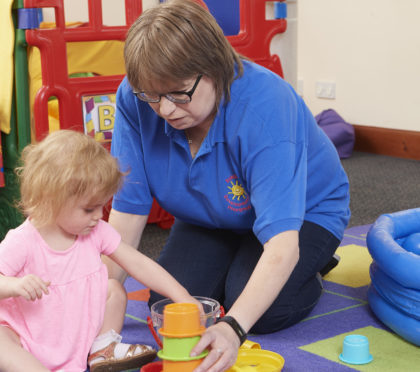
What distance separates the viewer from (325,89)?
413cm

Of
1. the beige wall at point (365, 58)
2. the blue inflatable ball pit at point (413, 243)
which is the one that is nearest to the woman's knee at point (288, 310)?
the blue inflatable ball pit at point (413, 243)

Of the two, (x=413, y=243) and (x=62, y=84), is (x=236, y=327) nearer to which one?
(x=413, y=243)

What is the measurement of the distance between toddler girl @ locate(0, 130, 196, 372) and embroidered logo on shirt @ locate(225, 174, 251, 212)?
0.26 meters

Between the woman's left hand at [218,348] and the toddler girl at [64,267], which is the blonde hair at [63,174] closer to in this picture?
the toddler girl at [64,267]

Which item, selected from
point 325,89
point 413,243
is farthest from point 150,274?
point 325,89

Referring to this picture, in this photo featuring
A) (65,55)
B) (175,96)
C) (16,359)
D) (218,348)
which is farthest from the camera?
(65,55)

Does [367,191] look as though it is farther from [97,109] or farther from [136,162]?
[136,162]

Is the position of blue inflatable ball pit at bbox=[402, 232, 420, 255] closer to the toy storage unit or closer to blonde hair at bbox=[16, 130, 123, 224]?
blonde hair at bbox=[16, 130, 123, 224]

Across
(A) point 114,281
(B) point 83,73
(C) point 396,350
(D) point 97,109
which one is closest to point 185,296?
(A) point 114,281

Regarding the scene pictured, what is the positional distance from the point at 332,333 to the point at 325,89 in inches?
111

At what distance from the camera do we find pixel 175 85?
4.13 ft

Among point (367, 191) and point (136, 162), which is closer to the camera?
point (136, 162)

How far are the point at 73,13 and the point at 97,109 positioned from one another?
5.23ft

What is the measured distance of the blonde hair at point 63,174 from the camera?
1.18 metres
